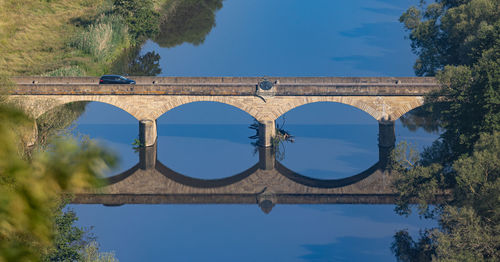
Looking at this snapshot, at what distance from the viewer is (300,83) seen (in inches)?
2438

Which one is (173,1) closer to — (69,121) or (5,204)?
(69,121)

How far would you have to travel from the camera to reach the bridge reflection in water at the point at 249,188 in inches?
2000

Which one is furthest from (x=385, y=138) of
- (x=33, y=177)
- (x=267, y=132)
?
(x=33, y=177)

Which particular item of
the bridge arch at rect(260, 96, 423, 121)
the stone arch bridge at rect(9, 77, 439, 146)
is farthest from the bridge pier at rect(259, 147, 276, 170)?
the bridge arch at rect(260, 96, 423, 121)

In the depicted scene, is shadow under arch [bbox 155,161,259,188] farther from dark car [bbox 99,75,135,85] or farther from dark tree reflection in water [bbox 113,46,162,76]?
dark tree reflection in water [bbox 113,46,162,76]

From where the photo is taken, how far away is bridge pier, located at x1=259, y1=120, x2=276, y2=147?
60.6m

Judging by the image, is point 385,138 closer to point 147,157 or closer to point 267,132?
point 267,132

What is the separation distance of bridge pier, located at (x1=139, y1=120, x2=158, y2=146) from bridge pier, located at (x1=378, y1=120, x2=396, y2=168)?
19.6 metres

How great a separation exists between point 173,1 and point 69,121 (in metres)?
57.2

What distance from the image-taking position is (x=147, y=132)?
61.2 metres

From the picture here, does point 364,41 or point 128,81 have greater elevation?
point 364,41

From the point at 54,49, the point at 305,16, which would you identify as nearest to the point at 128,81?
the point at 54,49

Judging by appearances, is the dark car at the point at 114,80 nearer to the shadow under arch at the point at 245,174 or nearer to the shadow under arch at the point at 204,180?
the shadow under arch at the point at 245,174

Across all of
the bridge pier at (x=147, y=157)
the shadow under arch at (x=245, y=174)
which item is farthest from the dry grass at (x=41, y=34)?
the shadow under arch at (x=245, y=174)
